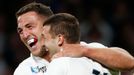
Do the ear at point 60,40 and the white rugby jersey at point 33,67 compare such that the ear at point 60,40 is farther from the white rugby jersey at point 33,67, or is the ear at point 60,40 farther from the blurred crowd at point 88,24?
the blurred crowd at point 88,24

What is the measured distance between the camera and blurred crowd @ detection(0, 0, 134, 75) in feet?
27.6

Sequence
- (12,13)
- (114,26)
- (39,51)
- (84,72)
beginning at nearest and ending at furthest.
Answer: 1. (84,72)
2. (39,51)
3. (114,26)
4. (12,13)

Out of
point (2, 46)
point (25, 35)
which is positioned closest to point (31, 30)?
point (25, 35)

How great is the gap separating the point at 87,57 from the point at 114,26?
503 cm

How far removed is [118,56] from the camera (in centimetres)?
387

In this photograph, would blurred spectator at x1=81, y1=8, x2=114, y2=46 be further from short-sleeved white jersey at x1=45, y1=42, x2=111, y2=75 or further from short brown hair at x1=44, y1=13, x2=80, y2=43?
short-sleeved white jersey at x1=45, y1=42, x2=111, y2=75

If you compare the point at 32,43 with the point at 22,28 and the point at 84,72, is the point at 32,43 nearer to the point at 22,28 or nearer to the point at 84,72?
the point at 22,28

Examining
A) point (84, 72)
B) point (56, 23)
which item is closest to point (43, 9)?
point (56, 23)

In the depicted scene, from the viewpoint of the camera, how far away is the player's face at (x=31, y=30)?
4742mm

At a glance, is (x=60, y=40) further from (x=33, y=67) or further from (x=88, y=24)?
(x=88, y=24)

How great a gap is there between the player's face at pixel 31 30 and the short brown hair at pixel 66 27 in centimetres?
75

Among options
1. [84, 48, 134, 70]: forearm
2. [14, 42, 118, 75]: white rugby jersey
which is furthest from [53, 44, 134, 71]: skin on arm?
[14, 42, 118, 75]: white rugby jersey

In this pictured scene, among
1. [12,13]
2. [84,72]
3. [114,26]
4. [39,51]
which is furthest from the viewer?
[12,13]

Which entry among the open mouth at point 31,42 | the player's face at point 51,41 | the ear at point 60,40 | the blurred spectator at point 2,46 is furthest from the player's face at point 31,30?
the blurred spectator at point 2,46
